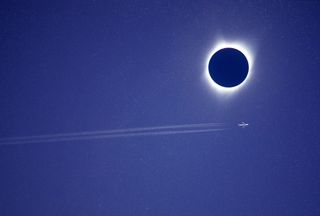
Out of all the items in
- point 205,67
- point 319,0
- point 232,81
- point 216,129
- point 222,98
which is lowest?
point 216,129

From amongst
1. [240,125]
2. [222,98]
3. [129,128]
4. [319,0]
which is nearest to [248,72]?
[222,98]

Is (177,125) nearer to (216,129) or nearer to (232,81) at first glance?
(216,129)

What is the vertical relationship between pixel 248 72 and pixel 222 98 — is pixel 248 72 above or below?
above

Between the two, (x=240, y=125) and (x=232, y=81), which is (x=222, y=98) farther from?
(x=240, y=125)

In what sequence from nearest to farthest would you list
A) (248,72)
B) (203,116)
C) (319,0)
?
(319,0)
(248,72)
(203,116)

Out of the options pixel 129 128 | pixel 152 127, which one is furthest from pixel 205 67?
pixel 129 128

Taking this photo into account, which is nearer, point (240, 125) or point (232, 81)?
point (232, 81)

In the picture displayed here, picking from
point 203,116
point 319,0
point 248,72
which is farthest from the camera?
point 203,116
